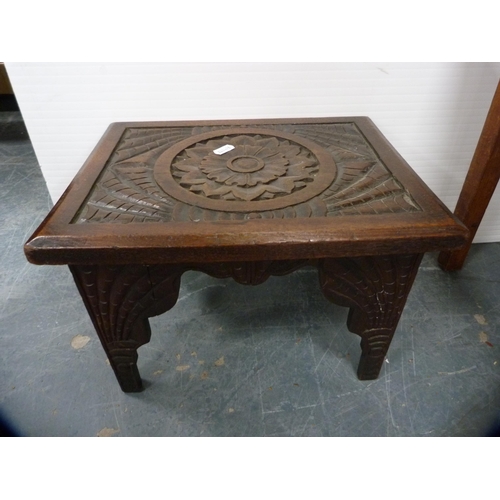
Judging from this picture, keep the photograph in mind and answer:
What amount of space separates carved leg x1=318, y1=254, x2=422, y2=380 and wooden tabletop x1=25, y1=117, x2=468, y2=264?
73 mm

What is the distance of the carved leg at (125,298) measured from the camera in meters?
0.83

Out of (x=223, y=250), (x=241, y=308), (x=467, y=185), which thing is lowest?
(x=241, y=308)

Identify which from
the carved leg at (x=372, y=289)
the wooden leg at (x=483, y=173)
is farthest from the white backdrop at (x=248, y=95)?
the carved leg at (x=372, y=289)

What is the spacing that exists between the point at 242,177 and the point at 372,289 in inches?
16.8

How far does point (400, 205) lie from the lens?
0.86 meters

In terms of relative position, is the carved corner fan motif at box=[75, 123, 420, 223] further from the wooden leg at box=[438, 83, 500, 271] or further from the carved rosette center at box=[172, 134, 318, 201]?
the wooden leg at box=[438, 83, 500, 271]

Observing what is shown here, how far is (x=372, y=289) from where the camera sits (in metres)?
0.90

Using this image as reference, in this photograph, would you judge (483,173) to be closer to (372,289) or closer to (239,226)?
(372,289)

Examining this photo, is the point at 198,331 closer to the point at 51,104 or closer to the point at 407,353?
the point at 407,353

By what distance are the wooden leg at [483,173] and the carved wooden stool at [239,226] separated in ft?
1.34

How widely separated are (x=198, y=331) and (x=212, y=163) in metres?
0.56

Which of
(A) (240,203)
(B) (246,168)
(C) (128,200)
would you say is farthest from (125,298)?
(B) (246,168)

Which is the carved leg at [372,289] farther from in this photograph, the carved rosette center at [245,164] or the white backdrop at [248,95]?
the white backdrop at [248,95]

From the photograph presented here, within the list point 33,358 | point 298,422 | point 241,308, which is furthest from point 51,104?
point 298,422
